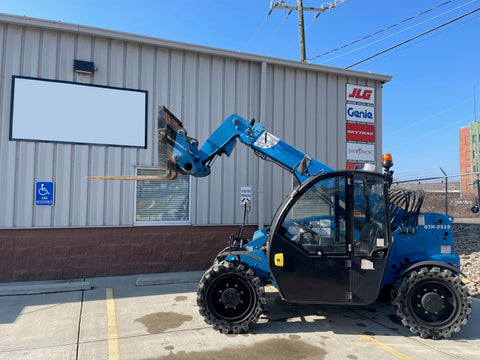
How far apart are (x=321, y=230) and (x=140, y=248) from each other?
187 inches

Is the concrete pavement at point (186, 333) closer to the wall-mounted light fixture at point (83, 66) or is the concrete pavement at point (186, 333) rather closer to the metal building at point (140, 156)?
the metal building at point (140, 156)

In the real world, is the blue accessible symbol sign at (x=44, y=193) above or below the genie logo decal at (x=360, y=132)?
below

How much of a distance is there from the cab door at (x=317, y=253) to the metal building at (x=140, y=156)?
393 cm

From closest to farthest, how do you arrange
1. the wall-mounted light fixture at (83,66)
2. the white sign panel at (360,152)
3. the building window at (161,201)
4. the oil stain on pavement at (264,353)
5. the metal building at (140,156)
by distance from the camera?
the oil stain on pavement at (264,353), the metal building at (140,156), the wall-mounted light fixture at (83,66), the building window at (161,201), the white sign panel at (360,152)

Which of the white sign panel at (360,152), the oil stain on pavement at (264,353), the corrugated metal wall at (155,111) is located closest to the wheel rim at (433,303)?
the oil stain on pavement at (264,353)

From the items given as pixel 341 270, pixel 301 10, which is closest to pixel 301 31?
pixel 301 10

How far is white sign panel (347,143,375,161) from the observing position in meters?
9.91

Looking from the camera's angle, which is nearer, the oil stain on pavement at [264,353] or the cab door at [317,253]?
the oil stain on pavement at [264,353]

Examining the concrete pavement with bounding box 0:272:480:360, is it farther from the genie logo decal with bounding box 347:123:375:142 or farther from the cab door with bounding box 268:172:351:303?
the genie logo decal with bounding box 347:123:375:142

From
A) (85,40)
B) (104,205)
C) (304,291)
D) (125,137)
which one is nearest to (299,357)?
(304,291)

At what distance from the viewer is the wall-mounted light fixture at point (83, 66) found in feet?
24.7

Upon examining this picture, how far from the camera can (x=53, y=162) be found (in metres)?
7.38

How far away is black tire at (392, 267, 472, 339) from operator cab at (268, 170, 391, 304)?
0.41 m

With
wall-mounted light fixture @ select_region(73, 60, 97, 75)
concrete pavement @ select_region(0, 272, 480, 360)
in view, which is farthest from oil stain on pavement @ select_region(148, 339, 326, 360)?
wall-mounted light fixture @ select_region(73, 60, 97, 75)
